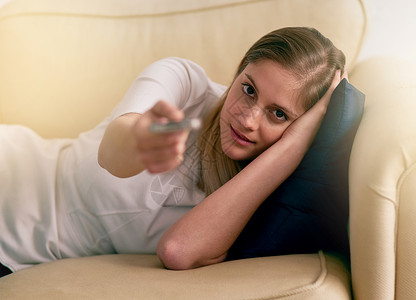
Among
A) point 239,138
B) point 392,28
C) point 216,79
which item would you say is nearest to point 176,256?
point 239,138

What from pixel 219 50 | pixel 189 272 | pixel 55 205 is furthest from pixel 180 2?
pixel 189 272

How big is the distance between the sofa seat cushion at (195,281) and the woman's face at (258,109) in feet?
0.66

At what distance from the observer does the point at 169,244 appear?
729 millimetres

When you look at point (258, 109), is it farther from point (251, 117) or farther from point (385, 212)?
point (385, 212)

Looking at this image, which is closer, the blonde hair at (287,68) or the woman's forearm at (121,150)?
the woman's forearm at (121,150)

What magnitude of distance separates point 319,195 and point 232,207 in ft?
0.49

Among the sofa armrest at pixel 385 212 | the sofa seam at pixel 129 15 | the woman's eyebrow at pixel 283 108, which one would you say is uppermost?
Answer: the sofa seam at pixel 129 15

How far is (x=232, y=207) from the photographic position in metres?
0.74

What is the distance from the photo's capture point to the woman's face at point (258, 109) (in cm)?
73

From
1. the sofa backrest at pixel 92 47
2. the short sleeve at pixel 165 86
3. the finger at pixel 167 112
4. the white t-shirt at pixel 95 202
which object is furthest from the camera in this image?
the sofa backrest at pixel 92 47

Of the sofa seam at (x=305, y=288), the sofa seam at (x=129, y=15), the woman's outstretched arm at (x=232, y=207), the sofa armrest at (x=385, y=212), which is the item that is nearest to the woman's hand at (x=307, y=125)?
the woman's outstretched arm at (x=232, y=207)

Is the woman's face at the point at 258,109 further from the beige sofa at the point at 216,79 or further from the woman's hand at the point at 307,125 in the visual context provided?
the beige sofa at the point at 216,79

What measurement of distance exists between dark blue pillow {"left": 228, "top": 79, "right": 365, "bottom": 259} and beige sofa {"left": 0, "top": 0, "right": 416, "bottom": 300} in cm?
3

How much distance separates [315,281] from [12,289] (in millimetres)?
447
